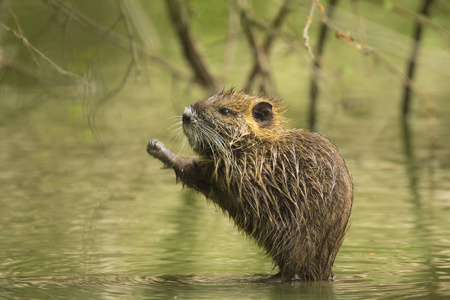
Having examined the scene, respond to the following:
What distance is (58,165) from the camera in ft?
25.2

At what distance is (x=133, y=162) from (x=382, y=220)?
3127 millimetres

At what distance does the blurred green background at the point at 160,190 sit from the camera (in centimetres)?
403

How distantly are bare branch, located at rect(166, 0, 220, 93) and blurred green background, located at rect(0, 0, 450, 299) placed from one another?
0.04 meters

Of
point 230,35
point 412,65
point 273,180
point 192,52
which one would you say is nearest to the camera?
point 273,180

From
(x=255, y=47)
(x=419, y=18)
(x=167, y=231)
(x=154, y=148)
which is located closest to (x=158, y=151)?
(x=154, y=148)

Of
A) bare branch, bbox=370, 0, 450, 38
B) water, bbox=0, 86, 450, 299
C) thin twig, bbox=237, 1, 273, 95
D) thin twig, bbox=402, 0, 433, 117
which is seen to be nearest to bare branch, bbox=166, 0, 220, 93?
thin twig, bbox=237, 1, 273, 95

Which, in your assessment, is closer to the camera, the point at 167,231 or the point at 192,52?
the point at 167,231

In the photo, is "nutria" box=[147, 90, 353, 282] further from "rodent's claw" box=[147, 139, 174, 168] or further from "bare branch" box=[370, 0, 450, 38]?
"bare branch" box=[370, 0, 450, 38]

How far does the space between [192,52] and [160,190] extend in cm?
236

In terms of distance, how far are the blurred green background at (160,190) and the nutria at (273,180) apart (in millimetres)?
204

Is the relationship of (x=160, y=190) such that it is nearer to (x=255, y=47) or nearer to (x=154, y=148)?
(x=255, y=47)

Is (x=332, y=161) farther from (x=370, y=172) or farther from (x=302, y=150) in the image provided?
(x=370, y=172)

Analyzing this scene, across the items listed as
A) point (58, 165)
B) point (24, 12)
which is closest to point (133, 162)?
point (58, 165)

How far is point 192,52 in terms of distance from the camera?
28.4ft
